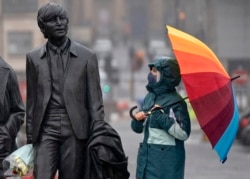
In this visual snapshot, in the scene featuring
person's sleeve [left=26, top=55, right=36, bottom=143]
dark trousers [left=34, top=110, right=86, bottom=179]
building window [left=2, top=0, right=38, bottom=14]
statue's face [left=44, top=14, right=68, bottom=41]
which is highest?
statue's face [left=44, top=14, right=68, bottom=41]

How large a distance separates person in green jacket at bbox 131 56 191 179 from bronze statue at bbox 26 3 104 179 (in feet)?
2.33

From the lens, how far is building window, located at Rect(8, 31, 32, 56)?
3862cm

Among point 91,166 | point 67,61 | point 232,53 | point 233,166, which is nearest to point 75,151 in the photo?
point 91,166

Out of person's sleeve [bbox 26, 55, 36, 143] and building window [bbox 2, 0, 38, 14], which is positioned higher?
person's sleeve [bbox 26, 55, 36, 143]

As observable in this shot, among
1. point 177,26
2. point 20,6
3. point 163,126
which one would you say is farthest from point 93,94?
point 20,6

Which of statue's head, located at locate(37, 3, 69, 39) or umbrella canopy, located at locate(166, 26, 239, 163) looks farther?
umbrella canopy, located at locate(166, 26, 239, 163)

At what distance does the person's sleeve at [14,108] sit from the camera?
9125mm

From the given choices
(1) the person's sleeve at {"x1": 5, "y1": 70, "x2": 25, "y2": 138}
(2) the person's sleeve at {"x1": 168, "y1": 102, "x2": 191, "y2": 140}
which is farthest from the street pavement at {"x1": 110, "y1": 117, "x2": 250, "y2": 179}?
(2) the person's sleeve at {"x1": 168, "y1": 102, "x2": 191, "y2": 140}

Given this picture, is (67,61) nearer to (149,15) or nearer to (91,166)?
(91,166)

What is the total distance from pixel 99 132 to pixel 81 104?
298mm

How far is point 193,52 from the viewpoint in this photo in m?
8.82

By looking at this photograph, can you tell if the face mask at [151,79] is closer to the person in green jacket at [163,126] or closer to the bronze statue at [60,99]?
the person in green jacket at [163,126]

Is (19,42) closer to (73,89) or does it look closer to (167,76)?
(167,76)

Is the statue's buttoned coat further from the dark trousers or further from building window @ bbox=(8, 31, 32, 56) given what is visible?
building window @ bbox=(8, 31, 32, 56)
